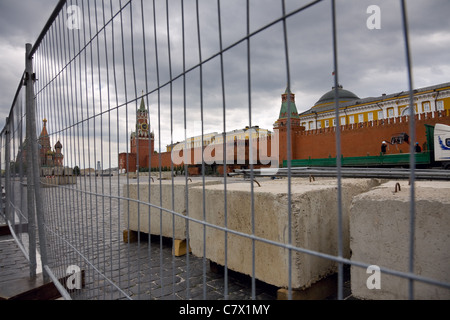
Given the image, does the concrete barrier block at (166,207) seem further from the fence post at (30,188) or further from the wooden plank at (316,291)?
the wooden plank at (316,291)

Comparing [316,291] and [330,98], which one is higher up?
[330,98]

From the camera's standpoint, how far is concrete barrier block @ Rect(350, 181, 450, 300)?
65.2 inches

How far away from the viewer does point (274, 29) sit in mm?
1070

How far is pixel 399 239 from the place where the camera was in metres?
1.80

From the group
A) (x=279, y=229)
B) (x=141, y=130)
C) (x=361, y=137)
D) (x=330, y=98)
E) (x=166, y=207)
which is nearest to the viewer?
(x=330, y=98)

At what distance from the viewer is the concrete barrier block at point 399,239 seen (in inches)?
65.2

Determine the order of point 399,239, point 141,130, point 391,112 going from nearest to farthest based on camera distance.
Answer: point 399,239 < point 141,130 < point 391,112

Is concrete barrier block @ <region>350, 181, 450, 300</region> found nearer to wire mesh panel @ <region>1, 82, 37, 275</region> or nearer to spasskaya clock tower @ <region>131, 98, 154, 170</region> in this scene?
spasskaya clock tower @ <region>131, 98, 154, 170</region>

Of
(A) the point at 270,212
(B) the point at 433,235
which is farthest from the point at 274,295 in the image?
(B) the point at 433,235

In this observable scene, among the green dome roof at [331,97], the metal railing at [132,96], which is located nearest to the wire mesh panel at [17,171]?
the metal railing at [132,96]

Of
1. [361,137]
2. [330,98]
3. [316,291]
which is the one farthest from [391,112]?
[330,98]

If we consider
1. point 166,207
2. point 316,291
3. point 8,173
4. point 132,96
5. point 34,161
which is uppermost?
point 132,96

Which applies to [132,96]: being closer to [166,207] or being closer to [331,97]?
[331,97]

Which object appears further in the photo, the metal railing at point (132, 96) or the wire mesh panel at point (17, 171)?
the wire mesh panel at point (17, 171)
